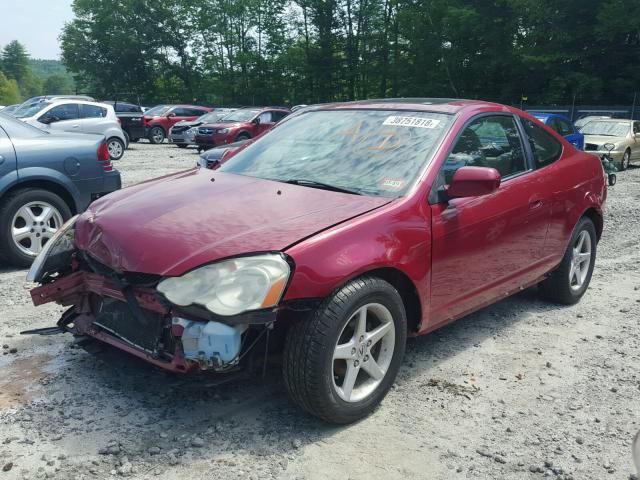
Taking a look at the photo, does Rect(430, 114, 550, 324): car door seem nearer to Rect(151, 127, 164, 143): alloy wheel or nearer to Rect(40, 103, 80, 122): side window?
Rect(40, 103, 80, 122): side window

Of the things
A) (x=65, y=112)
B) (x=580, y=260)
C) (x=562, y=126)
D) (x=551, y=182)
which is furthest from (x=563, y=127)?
(x=65, y=112)

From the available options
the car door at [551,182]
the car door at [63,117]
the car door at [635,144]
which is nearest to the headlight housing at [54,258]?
the car door at [551,182]

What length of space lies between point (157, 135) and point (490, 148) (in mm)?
23205

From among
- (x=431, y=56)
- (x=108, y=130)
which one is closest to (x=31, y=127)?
(x=108, y=130)

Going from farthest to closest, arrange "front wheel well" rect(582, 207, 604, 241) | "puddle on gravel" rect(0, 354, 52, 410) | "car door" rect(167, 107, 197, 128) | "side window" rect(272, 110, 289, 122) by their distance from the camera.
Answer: "car door" rect(167, 107, 197, 128) → "side window" rect(272, 110, 289, 122) → "front wheel well" rect(582, 207, 604, 241) → "puddle on gravel" rect(0, 354, 52, 410)

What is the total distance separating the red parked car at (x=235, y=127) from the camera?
65.2 ft

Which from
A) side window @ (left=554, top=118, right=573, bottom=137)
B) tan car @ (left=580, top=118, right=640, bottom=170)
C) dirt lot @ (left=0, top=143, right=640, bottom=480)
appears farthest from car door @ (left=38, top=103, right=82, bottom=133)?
tan car @ (left=580, top=118, right=640, bottom=170)

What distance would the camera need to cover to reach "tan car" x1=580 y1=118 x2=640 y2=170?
16141 mm

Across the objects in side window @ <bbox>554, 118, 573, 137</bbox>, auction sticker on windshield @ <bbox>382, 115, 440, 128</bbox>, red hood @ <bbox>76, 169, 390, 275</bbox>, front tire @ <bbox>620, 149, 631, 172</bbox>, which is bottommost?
front tire @ <bbox>620, 149, 631, 172</bbox>

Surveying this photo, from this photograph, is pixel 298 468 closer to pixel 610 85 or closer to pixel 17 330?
pixel 17 330

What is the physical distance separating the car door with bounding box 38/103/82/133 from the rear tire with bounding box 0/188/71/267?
456 inches

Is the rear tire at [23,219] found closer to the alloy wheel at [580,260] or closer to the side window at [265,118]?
the alloy wheel at [580,260]

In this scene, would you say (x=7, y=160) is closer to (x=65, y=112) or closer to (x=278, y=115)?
(x=65, y=112)

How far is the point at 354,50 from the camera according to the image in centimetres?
4994
